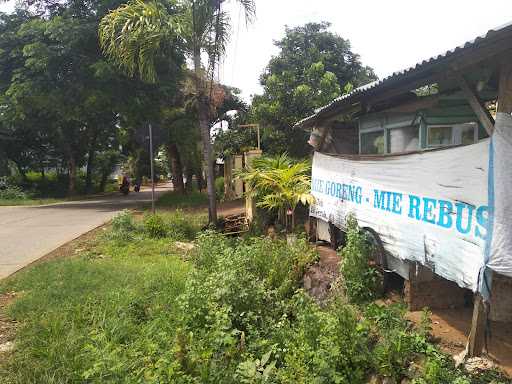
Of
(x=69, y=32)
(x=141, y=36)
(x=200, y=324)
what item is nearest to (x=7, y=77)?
(x=69, y=32)

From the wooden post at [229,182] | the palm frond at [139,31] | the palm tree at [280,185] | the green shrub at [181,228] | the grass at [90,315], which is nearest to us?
the grass at [90,315]

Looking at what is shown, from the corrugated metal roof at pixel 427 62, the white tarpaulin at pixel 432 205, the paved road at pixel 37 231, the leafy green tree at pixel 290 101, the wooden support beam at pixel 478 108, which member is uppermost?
the leafy green tree at pixel 290 101

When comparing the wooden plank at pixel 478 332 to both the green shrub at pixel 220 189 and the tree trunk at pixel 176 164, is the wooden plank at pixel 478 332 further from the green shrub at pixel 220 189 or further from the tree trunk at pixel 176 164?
the tree trunk at pixel 176 164

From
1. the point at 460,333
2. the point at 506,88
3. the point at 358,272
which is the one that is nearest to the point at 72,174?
the point at 358,272

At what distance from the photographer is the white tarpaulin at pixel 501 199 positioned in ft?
9.40

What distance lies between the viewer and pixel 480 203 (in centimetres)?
308

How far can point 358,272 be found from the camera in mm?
4613

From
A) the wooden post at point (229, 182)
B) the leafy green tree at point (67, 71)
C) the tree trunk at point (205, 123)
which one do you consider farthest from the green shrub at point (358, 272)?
the wooden post at point (229, 182)

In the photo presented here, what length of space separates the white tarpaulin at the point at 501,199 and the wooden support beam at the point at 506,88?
0.29 feet

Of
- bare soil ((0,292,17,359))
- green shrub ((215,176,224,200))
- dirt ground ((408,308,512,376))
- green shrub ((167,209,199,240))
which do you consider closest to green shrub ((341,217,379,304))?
dirt ground ((408,308,512,376))

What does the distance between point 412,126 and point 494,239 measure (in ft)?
10.5

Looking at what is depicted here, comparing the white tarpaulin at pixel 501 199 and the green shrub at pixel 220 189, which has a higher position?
the white tarpaulin at pixel 501 199

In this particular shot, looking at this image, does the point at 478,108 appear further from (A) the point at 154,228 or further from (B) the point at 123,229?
(B) the point at 123,229

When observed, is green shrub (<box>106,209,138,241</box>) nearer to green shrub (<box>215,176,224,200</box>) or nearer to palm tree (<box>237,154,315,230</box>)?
palm tree (<box>237,154,315,230</box>)
